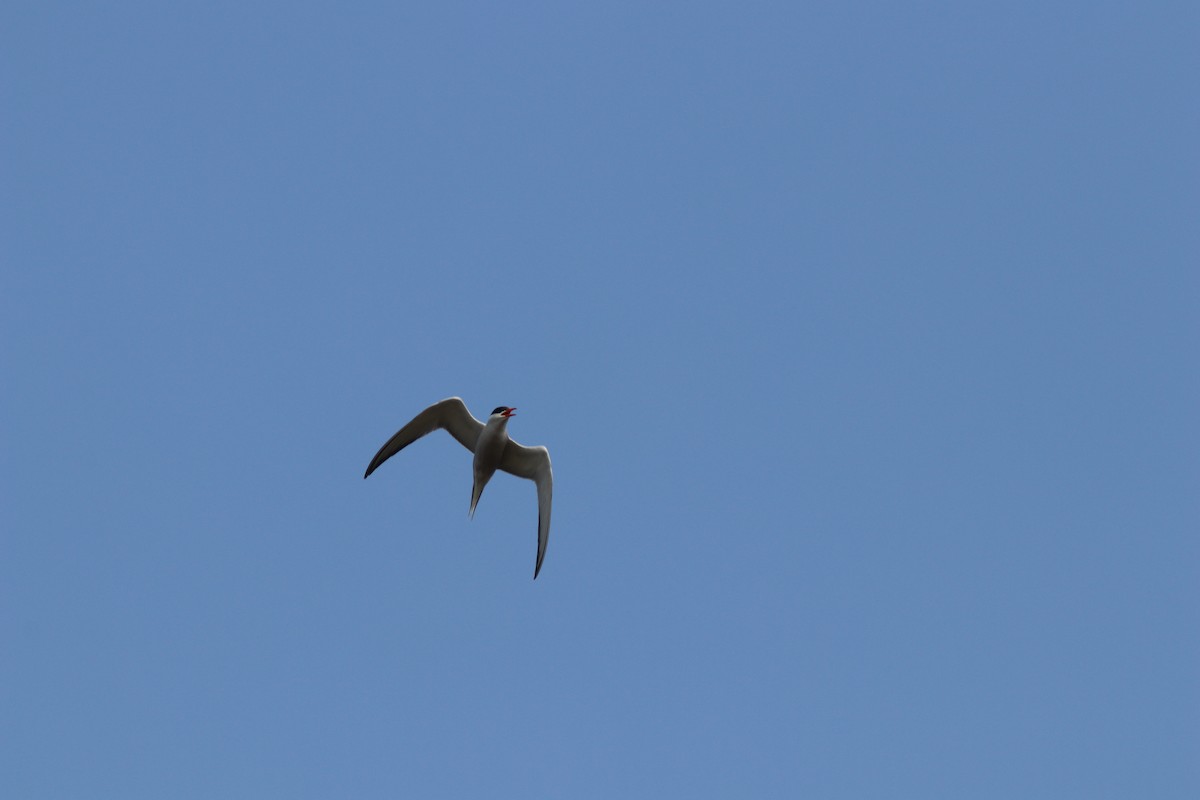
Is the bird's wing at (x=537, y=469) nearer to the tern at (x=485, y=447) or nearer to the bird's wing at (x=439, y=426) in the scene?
the tern at (x=485, y=447)

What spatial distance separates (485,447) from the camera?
17672mm

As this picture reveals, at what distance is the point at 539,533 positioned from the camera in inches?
705

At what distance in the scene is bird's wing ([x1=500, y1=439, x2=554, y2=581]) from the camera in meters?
18.1

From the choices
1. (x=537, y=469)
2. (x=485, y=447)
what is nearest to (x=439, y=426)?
(x=485, y=447)

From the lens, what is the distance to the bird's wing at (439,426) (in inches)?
711

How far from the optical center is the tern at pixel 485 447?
17688 millimetres

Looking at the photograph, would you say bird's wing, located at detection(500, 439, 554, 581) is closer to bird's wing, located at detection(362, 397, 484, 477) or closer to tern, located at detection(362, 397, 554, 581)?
tern, located at detection(362, 397, 554, 581)

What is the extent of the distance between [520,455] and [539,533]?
5.43 feet

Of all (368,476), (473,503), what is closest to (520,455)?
(473,503)

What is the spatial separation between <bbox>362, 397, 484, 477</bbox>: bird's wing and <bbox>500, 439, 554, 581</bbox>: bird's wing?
773mm

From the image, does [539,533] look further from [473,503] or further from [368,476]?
[368,476]

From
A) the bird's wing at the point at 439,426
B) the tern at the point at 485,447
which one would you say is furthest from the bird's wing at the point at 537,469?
the bird's wing at the point at 439,426

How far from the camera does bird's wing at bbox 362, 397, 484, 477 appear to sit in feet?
59.2

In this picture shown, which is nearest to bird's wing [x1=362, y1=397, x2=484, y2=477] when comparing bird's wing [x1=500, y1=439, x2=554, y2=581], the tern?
the tern
